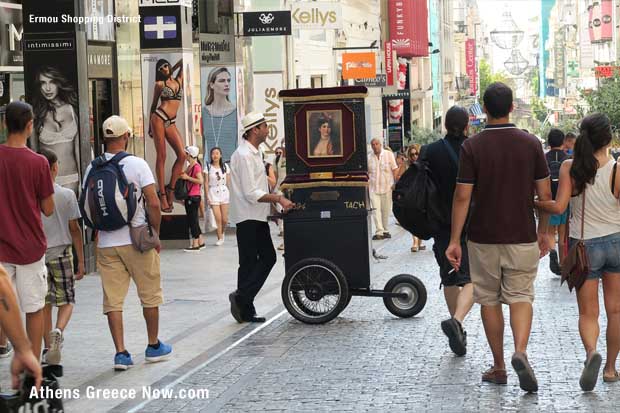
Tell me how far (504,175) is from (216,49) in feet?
63.0

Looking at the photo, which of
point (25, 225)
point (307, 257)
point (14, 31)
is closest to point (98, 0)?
point (14, 31)

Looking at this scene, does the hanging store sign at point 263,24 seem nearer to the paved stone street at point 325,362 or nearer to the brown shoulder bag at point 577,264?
the paved stone street at point 325,362

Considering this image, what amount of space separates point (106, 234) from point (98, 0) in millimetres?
9382

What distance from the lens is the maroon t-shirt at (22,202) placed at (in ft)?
28.2

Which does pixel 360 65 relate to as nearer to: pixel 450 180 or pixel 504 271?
pixel 450 180

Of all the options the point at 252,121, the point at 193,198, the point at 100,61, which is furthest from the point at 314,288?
the point at 193,198

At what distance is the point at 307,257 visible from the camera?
40.9 ft

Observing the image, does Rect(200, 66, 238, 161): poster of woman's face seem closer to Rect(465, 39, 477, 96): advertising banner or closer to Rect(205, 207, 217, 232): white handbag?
Rect(205, 207, 217, 232): white handbag

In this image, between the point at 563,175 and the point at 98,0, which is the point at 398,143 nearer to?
the point at 98,0

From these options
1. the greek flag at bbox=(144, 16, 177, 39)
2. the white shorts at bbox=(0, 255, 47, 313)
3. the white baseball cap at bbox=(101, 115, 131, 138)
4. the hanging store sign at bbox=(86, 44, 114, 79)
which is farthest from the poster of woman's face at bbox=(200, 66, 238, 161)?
the white shorts at bbox=(0, 255, 47, 313)

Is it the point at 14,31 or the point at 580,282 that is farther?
the point at 14,31

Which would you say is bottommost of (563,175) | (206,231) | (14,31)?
(206,231)

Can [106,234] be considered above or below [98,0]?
below

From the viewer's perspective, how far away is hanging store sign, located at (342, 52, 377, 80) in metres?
41.0
